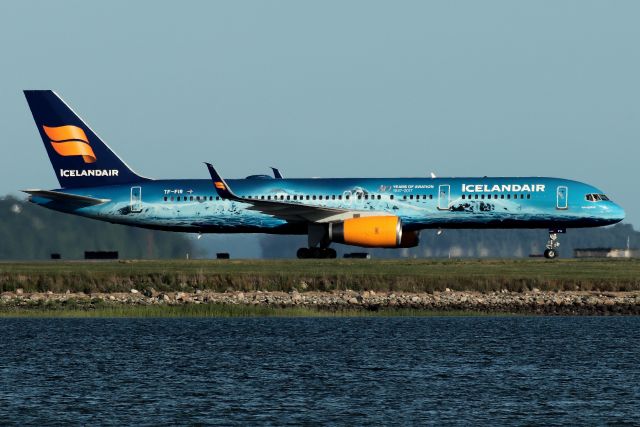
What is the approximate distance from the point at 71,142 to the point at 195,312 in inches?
1160

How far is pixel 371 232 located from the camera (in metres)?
78.2

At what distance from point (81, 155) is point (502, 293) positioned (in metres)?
35.3

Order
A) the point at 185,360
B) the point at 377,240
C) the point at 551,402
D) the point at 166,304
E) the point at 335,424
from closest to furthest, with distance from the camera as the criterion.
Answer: the point at 335,424
the point at 551,402
the point at 185,360
the point at 166,304
the point at 377,240

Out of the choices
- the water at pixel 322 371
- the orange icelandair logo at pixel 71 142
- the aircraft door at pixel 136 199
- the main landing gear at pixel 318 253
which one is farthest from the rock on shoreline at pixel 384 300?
Answer: the orange icelandair logo at pixel 71 142

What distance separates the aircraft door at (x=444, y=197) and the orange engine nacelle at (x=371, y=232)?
2.79 m

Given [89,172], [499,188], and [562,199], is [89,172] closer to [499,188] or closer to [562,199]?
[499,188]

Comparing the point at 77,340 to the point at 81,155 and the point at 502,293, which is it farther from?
the point at 81,155

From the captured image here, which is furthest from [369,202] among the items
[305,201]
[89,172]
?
[89,172]

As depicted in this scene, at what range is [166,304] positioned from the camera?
6512cm

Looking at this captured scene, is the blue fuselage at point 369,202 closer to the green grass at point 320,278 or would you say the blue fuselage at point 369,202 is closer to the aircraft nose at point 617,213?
the aircraft nose at point 617,213

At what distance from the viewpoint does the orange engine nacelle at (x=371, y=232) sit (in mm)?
78062

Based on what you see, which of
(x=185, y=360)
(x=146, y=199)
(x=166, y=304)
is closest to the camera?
(x=185, y=360)

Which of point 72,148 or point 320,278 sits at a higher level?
point 72,148

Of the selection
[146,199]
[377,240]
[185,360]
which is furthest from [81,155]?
[185,360]
